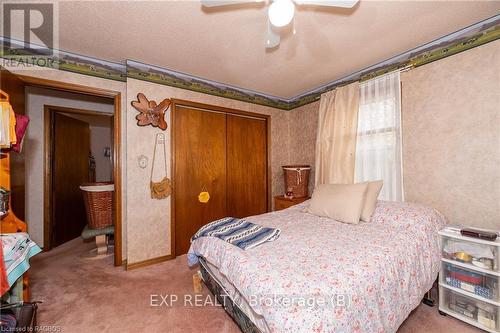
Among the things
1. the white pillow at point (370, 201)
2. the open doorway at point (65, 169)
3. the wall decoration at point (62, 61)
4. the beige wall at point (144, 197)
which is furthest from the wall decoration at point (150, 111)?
the white pillow at point (370, 201)

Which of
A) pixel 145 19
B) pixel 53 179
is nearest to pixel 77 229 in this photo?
pixel 53 179

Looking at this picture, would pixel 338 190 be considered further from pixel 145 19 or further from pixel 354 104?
pixel 145 19

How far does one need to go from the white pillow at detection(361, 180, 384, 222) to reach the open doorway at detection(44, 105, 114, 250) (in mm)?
3167

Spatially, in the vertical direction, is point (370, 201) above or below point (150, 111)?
below

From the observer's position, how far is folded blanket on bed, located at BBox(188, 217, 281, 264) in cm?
153

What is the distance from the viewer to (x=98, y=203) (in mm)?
2844

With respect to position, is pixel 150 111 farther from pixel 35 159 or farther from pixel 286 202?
pixel 286 202

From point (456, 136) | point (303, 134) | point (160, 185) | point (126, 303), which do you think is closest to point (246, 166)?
point (303, 134)

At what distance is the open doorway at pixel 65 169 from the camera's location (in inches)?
120

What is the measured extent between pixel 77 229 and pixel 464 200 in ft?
17.2

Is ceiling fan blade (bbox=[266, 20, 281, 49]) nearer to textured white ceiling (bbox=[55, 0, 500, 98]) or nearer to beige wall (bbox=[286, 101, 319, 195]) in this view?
textured white ceiling (bbox=[55, 0, 500, 98])

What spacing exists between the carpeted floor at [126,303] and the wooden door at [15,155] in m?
0.83

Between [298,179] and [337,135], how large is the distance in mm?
848

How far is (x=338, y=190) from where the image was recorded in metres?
2.21
